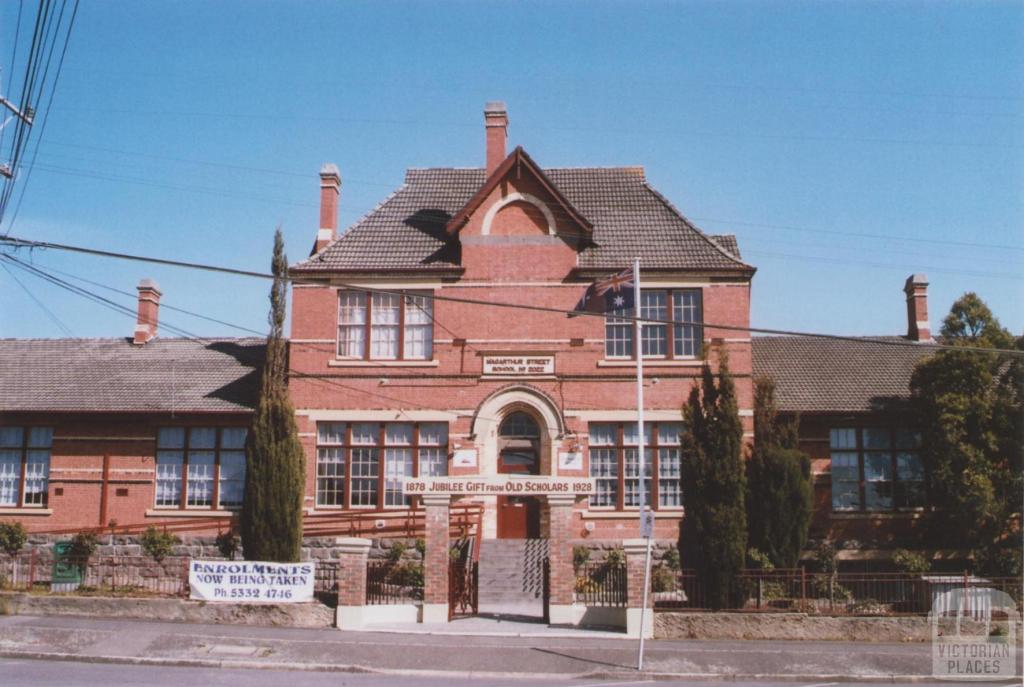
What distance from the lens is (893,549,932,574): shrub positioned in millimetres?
24767

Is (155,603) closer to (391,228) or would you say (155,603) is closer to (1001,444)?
(391,228)

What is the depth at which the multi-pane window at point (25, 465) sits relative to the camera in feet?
98.8

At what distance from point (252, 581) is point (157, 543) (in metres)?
6.36

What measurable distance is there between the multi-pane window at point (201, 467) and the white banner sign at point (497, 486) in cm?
988

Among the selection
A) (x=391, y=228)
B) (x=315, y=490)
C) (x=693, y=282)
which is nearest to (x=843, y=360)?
(x=693, y=282)

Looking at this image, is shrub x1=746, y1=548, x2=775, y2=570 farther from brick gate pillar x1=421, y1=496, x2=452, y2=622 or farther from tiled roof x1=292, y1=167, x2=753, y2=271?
tiled roof x1=292, y1=167, x2=753, y2=271

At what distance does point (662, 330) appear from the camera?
29.0 m

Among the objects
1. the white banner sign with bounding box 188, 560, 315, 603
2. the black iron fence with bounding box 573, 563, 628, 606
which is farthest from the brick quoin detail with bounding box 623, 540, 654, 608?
the white banner sign with bounding box 188, 560, 315, 603

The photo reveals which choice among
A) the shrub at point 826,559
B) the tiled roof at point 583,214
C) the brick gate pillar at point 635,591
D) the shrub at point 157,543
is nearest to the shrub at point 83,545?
the shrub at point 157,543

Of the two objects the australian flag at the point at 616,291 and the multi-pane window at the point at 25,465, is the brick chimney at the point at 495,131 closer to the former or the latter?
the australian flag at the point at 616,291

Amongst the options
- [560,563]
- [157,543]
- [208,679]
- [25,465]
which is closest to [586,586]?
[560,563]

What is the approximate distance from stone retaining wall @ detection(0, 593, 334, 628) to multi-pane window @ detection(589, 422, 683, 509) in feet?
31.5

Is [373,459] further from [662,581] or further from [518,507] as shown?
[662,581]

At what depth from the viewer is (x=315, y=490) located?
2853 cm
